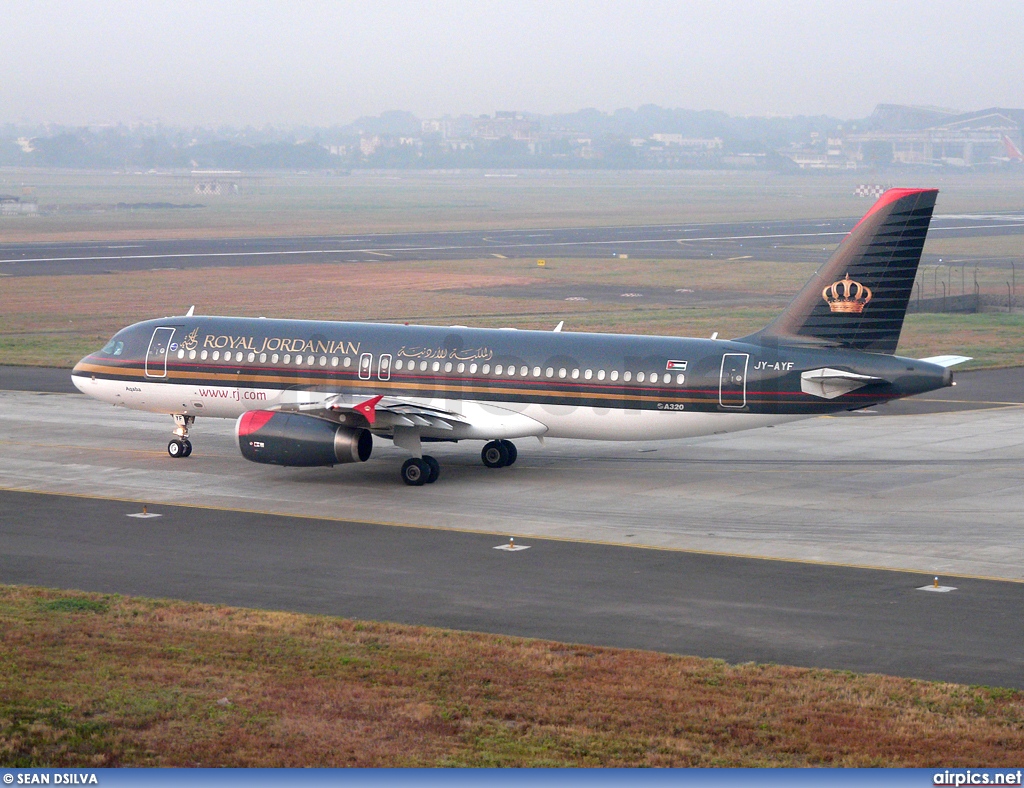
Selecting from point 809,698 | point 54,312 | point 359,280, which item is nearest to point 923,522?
point 809,698

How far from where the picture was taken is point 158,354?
1678 inches

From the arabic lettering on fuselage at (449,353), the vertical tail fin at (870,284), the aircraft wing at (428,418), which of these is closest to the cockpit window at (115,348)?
the aircraft wing at (428,418)

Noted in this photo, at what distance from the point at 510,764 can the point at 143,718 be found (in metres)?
5.21

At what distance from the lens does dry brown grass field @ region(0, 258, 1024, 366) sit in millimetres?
72312

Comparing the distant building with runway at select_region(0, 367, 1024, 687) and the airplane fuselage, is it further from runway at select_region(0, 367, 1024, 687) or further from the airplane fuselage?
the airplane fuselage

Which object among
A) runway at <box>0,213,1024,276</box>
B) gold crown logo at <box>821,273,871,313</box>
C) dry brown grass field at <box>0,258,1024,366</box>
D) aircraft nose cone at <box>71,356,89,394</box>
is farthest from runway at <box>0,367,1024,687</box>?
runway at <box>0,213,1024,276</box>

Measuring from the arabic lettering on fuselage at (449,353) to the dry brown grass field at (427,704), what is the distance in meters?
15.8

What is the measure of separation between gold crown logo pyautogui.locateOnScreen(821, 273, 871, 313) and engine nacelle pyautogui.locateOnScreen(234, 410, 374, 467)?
13.0 meters

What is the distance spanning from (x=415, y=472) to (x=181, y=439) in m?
8.83

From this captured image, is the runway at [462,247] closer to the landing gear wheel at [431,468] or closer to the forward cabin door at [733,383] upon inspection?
the landing gear wheel at [431,468]

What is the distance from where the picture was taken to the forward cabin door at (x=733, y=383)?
120 feet

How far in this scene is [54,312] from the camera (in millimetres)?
82875

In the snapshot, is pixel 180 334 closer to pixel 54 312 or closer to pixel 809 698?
pixel 809 698

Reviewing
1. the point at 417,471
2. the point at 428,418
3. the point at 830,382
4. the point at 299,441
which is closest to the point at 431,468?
the point at 417,471
